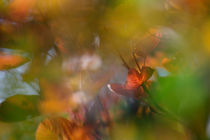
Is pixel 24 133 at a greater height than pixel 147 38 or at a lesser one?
lesser

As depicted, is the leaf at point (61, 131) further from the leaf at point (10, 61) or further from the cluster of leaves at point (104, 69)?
the leaf at point (10, 61)

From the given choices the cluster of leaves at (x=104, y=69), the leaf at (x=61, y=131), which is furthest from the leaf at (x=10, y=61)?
the leaf at (x=61, y=131)

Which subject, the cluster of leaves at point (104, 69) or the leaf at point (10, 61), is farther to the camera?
the leaf at point (10, 61)

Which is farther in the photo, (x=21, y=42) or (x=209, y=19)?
(x=21, y=42)

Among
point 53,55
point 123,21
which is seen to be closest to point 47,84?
point 53,55

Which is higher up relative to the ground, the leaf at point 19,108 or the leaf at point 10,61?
the leaf at point 10,61

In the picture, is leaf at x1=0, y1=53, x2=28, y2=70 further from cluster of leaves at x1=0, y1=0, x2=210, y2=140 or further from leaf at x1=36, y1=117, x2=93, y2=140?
leaf at x1=36, y1=117, x2=93, y2=140

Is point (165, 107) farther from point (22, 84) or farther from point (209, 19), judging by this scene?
point (22, 84)

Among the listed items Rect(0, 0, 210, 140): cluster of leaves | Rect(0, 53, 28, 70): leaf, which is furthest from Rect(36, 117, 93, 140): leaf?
Rect(0, 53, 28, 70): leaf
